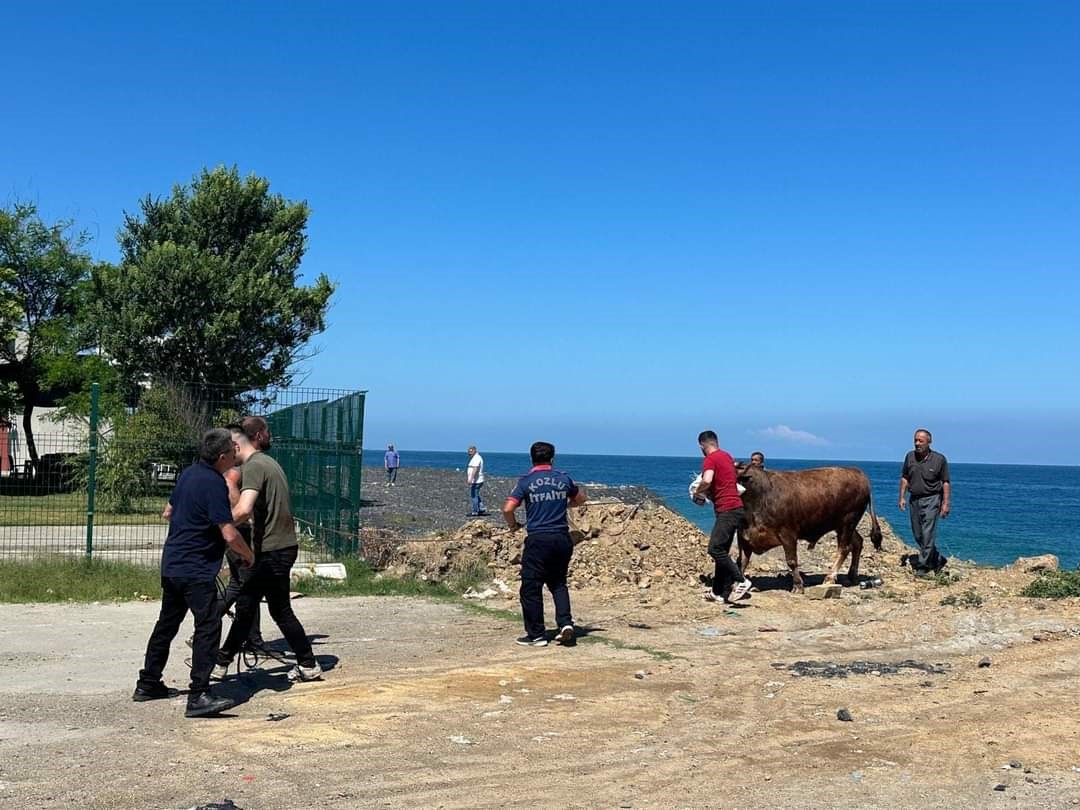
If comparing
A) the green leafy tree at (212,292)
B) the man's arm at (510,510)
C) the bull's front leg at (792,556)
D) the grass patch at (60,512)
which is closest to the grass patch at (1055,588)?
the bull's front leg at (792,556)

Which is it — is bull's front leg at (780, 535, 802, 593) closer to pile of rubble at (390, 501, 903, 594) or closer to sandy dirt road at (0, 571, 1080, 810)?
pile of rubble at (390, 501, 903, 594)

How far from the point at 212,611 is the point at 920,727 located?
491 centimetres

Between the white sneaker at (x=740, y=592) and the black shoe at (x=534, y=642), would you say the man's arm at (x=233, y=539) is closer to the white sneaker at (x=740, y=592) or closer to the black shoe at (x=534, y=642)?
the black shoe at (x=534, y=642)

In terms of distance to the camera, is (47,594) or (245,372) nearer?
(47,594)

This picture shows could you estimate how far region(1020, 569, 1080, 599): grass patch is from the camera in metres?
13.1

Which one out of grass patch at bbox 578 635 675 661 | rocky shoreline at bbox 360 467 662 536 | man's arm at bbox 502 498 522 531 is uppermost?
man's arm at bbox 502 498 522 531

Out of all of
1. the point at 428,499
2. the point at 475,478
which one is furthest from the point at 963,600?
the point at 428,499

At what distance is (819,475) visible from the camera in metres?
14.5

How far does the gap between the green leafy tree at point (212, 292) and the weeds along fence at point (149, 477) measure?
6903 mm

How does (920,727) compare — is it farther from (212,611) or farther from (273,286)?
(273,286)

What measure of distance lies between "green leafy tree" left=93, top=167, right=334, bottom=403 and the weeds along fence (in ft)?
22.6

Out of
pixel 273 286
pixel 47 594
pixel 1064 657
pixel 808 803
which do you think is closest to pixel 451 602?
pixel 47 594

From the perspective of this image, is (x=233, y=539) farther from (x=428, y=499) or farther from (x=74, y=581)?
(x=428, y=499)

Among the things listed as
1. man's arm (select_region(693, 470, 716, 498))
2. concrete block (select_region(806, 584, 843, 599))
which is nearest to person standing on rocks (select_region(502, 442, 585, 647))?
man's arm (select_region(693, 470, 716, 498))
